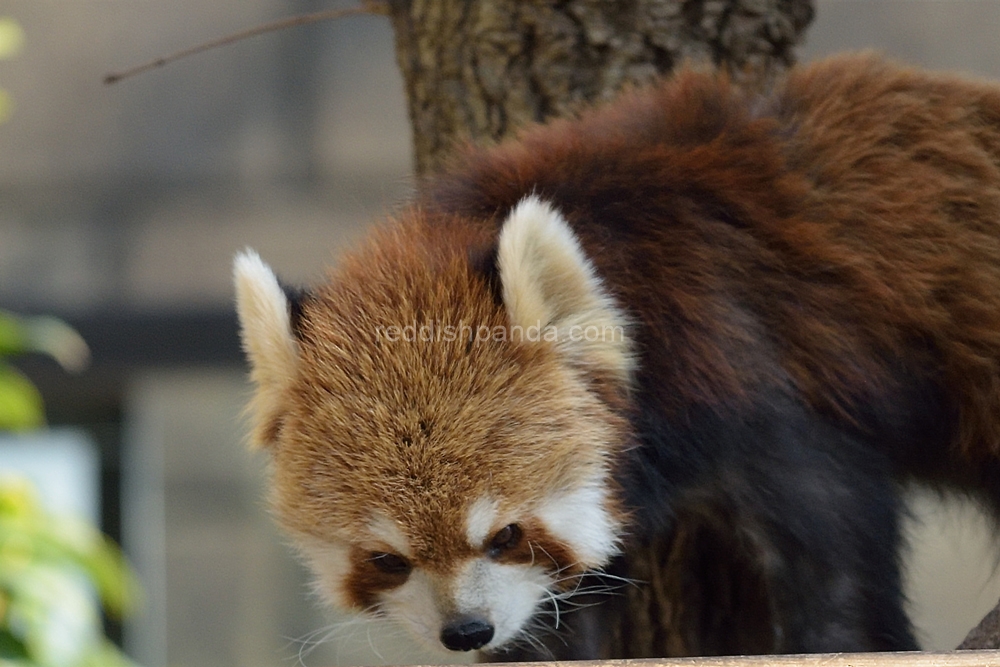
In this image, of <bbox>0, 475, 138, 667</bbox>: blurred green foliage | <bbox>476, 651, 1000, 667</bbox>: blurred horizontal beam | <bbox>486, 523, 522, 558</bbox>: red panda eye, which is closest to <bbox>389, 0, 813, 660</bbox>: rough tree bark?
<bbox>486, 523, 522, 558</bbox>: red panda eye

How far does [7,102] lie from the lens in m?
4.86

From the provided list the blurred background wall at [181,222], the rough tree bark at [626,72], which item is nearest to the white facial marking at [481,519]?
the rough tree bark at [626,72]

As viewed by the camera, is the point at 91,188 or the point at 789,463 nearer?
the point at 789,463

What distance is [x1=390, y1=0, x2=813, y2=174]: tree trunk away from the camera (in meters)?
2.62

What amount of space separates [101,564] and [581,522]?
178 cm

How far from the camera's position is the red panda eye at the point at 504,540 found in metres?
1.86

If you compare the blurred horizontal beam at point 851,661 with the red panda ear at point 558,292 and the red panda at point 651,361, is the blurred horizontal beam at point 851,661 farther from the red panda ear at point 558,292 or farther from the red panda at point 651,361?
the red panda ear at point 558,292

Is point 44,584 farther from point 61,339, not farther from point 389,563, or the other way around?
point 61,339

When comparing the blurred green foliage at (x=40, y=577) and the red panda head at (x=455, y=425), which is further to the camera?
the blurred green foliage at (x=40, y=577)

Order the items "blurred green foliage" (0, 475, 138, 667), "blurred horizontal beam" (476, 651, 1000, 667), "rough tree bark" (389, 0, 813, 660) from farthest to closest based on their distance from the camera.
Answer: "blurred green foliage" (0, 475, 138, 667), "rough tree bark" (389, 0, 813, 660), "blurred horizontal beam" (476, 651, 1000, 667)

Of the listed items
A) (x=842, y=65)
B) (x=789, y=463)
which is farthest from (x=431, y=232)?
(x=842, y=65)

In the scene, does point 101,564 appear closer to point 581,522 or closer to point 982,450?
point 581,522

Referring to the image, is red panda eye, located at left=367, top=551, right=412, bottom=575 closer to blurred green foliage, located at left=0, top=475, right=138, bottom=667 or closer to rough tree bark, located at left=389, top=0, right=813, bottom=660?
rough tree bark, located at left=389, top=0, right=813, bottom=660

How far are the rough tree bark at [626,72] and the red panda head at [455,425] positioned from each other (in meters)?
0.68
